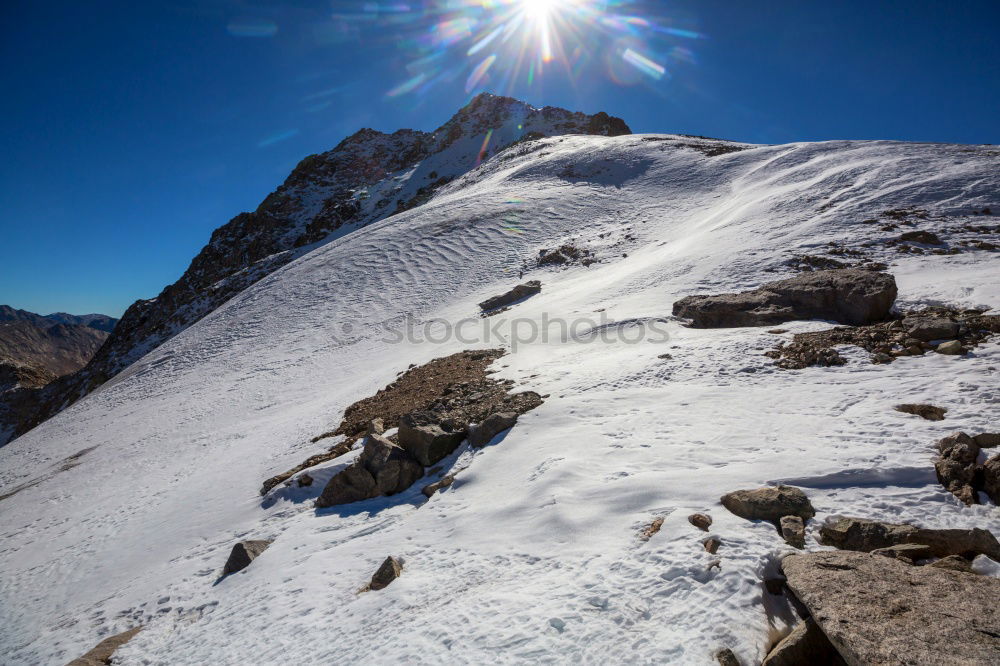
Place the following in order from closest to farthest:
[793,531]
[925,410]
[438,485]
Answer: [793,531] → [925,410] → [438,485]

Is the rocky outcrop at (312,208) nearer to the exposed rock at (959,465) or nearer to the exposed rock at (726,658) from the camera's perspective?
the exposed rock at (959,465)

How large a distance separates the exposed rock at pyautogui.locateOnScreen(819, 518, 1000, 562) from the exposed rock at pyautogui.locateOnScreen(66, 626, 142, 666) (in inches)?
386

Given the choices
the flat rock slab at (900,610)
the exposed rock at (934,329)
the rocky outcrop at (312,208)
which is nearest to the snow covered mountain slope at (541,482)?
the flat rock slab at (900,610)

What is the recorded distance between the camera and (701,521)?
5.00 meters

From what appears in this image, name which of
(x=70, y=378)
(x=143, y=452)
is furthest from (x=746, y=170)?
(x=70, y=378)

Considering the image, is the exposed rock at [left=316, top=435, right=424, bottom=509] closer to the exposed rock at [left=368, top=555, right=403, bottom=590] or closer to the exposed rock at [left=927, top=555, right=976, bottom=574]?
the exposed rock at [left=368, top=555, right=403, bottom=590]

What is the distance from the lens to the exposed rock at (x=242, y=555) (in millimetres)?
7438

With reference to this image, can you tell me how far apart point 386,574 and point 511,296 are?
1830cm

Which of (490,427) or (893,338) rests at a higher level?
(893,338)

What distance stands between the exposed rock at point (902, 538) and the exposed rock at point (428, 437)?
648cm

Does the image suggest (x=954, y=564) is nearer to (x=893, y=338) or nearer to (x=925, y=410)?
(x=925, y=410)

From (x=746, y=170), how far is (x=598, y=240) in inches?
634

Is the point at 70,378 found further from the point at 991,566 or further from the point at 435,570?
the point at 991,566
